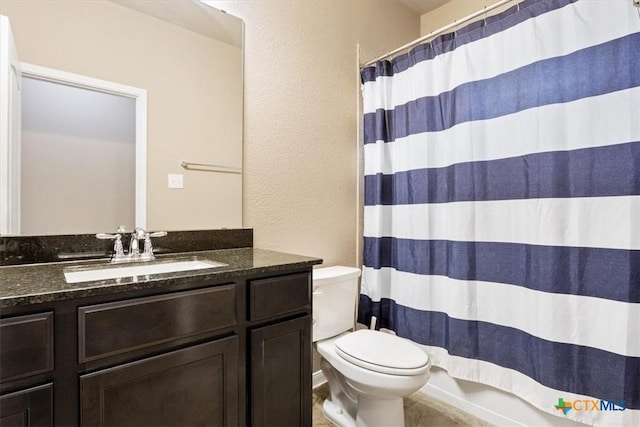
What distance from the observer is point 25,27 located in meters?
1.19

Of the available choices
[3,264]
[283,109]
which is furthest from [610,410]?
[3,264]

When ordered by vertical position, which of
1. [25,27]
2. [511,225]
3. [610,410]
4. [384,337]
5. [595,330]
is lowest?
[610,410]

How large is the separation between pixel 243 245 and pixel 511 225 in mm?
1313

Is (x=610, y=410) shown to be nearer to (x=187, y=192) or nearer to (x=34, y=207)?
(x=187, y=192)

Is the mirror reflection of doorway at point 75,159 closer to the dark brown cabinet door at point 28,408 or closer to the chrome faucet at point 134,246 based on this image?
the chrome faucet at point 134,246

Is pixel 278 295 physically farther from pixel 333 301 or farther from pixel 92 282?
pixel 333 301

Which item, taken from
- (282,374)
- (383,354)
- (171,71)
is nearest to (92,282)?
(282,374)

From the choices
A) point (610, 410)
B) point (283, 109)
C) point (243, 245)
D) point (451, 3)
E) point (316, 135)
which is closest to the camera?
point (610, 410)

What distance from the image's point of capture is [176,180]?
1.52 meters

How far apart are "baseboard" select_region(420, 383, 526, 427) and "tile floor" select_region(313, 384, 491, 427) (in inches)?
0.9

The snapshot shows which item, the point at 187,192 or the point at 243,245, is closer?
the point at 187,192

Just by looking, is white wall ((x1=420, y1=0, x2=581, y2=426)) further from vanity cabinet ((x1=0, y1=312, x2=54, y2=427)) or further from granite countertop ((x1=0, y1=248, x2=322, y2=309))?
vanity cabinet ((x1=0, y1=312, x2=54, y2=427))

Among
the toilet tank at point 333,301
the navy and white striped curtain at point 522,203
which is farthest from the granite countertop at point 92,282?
the navy and white striped curtain at point 522,203

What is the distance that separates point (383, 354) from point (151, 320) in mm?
981
